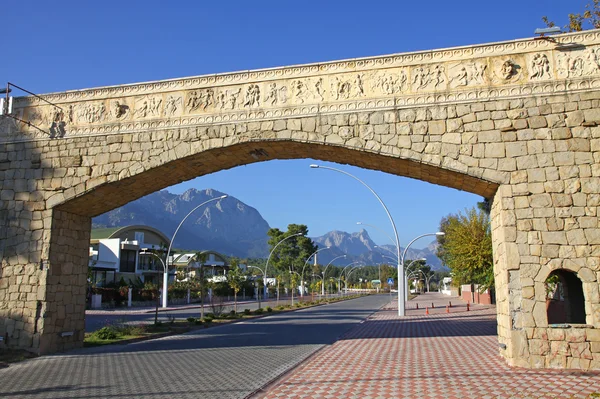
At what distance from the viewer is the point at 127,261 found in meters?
47.8

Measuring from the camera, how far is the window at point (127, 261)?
47062 mm

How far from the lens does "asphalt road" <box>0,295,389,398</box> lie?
7.76m

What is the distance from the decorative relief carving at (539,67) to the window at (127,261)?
43.6 metres

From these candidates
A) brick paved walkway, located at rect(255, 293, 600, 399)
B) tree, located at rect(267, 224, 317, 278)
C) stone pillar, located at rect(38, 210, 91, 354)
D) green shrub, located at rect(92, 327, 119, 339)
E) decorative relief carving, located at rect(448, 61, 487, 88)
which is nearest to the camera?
brick paved walkway, located at rect(255, 293, 600, 399)

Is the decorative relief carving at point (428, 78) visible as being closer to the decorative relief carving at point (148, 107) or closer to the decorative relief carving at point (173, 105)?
the decorative relief carving at point (173, 105)

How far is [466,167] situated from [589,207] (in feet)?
7.78

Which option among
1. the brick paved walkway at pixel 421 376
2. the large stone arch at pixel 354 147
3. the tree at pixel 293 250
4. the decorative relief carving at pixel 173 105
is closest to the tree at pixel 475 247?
the brick paved walkway at pixel 421 376

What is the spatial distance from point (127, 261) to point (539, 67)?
44478 mm

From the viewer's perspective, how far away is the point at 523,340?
9156 mm

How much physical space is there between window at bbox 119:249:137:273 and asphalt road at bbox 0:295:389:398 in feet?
112

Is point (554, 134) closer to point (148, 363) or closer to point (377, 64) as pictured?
point (377, 64)

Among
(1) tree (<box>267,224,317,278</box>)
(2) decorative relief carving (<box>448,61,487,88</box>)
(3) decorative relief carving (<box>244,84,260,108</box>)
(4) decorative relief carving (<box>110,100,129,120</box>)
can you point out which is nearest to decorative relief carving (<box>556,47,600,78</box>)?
(2) decorative relief carving (<box>448,61,487,88</box>)

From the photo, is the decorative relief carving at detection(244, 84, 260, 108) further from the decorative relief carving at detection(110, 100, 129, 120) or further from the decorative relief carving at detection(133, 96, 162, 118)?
the decorative relief carving at detection(110, 100, 129, 120)

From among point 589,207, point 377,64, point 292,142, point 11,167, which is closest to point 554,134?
point 589,207
